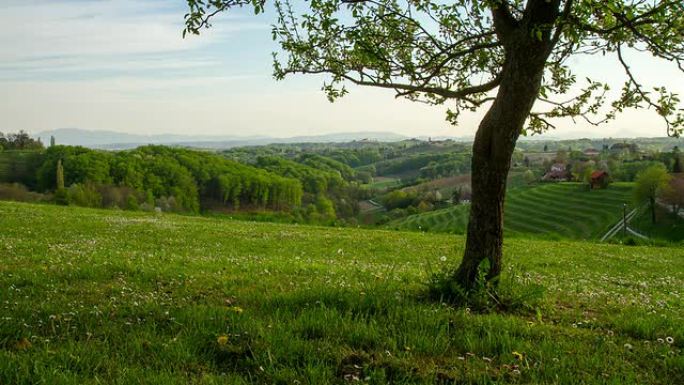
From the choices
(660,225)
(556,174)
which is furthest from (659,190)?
(556,174)

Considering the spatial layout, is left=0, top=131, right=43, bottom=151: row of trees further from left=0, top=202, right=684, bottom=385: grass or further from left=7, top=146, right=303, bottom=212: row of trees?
left=0, top=202, right=684, bottom=385: grass

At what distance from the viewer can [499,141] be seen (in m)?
7.44

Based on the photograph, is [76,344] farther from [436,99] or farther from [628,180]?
[628,180]

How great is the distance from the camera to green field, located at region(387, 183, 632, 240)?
83.6 m

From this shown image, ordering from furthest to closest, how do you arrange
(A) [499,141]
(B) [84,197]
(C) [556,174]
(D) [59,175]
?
1. (C) [556,174]
2. (D) [59,175]
3. (B) [84,197]
4. (A) [499,141]

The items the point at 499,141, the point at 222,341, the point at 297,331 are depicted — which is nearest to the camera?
the point at 222,341

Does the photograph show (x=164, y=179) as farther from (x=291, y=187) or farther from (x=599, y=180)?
(x=599, y=180)

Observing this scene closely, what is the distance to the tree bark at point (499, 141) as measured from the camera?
722cm

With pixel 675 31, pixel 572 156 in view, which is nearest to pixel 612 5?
pixel 675 31

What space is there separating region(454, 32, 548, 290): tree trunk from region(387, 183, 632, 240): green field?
71370mm

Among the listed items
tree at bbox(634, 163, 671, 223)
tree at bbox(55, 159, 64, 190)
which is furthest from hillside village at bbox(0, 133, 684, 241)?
tree at bbox(55, 159, 64, 190)

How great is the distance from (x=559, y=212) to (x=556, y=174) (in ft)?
122

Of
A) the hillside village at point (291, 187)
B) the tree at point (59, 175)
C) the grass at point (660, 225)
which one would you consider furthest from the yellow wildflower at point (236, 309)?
the tree at point (59, 175)

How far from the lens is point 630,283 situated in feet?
41.5
